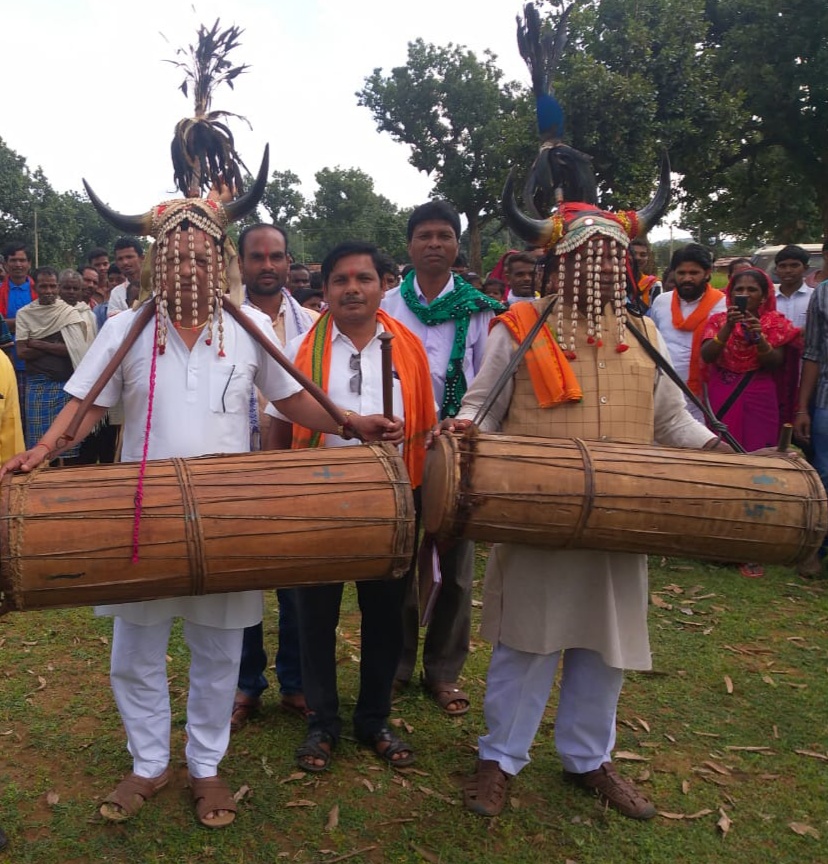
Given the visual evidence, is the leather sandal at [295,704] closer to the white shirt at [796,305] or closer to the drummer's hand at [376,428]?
the drummer's hand at [376,428]

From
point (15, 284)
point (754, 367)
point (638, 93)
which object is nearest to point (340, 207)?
point (638, 93)

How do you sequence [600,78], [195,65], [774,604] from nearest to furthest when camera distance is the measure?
[195,65]
[774,604]
[600,78]

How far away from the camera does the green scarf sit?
12.2 ft

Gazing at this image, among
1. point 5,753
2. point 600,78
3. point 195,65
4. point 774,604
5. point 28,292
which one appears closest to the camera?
point 195,65

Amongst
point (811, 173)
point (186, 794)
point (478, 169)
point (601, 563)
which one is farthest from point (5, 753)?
point (478, 169)

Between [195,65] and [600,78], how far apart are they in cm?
1170

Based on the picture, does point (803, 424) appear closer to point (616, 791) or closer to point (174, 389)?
point (616, 791)

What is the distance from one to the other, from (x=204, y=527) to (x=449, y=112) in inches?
1220

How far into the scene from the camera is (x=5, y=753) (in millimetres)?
3354

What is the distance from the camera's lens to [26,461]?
243cm

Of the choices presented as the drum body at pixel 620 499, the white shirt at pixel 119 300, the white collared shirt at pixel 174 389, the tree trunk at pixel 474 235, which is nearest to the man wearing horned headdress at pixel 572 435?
the drum body at pixel 620 499

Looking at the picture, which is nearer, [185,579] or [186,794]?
[185,579]

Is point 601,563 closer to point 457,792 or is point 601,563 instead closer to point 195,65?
point 457,792

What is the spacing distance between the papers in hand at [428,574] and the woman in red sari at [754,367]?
3362 mm
